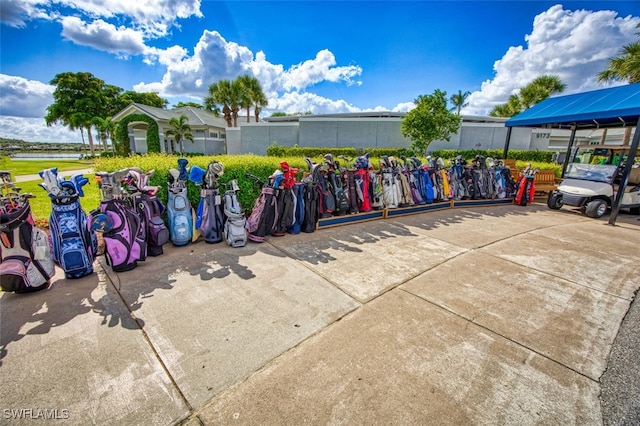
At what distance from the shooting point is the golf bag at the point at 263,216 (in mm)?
4359

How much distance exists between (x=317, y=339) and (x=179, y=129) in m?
26.1

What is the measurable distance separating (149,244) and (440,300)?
3.65m

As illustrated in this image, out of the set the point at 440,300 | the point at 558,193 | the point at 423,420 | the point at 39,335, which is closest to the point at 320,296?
the point at 440,300

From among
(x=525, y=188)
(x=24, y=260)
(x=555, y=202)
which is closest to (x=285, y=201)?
(x=24, y=260)

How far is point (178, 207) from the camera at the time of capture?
158 inches

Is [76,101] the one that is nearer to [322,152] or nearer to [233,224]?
[322,152]

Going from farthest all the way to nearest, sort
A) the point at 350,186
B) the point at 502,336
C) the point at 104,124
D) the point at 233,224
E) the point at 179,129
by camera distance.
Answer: the point at 104,124, the point at 179,129, the point at 350,186, the point at 233,224, the point at 502,336

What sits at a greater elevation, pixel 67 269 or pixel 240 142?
pixel 240 142

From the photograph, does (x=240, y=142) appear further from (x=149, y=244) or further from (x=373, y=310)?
(x=373, y=310)

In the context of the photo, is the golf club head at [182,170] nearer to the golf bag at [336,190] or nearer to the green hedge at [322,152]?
the golf bag at [336,190]

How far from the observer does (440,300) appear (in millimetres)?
2840

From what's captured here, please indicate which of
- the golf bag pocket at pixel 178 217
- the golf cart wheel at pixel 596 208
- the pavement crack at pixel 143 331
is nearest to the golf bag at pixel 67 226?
the pavement crack at pixel 143 331

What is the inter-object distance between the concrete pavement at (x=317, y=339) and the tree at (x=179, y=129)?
23.5m

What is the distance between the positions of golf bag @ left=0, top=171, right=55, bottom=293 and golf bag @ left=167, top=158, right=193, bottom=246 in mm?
1357
